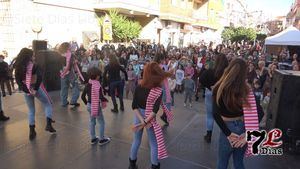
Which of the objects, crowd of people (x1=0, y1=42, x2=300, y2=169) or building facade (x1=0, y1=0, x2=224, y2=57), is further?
building facade (x1=0, y1=0, x2=224, y2=57)

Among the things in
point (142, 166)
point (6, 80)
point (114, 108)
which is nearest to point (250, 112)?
point (142, 166)

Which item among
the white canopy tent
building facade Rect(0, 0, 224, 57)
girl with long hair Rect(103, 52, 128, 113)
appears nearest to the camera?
girl with long hair Rect(103, 52, 128, 113)

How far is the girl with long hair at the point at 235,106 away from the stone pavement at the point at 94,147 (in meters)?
1.69

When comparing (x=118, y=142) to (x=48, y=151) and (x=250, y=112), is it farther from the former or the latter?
(x=250, y=112)

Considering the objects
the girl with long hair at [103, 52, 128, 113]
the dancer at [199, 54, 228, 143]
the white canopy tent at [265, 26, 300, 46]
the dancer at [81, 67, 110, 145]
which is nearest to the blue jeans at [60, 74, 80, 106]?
the girl with long hair at [103, 52, 128, 113]

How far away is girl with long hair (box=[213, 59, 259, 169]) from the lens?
2953 mm

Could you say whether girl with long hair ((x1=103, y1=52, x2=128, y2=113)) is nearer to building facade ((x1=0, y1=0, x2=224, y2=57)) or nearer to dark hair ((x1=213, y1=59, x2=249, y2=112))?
dark hair ((x1=213, y1=59, x2=249, y2=112))

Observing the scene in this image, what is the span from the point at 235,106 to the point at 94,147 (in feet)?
9.94

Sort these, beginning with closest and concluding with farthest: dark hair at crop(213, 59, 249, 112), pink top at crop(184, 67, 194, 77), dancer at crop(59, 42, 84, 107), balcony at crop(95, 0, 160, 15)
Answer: dark hair at crop(213, 59, 249, 112) < dancer at crop(59, 42, 84, 107) < pink top at crop(184, 67, 194, 77) < balcony at crop(95, 0, 160, 15)

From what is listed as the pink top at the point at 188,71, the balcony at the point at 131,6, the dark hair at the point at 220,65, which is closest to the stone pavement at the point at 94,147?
the dark hair at the point at 220,65

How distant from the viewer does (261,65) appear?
9094 millimetres

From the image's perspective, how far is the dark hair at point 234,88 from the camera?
2941mm

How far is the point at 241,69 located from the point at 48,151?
140 inches

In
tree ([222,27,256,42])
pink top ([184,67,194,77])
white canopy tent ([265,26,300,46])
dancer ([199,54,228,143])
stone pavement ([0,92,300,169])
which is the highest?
tree ([222,27,256,42])
